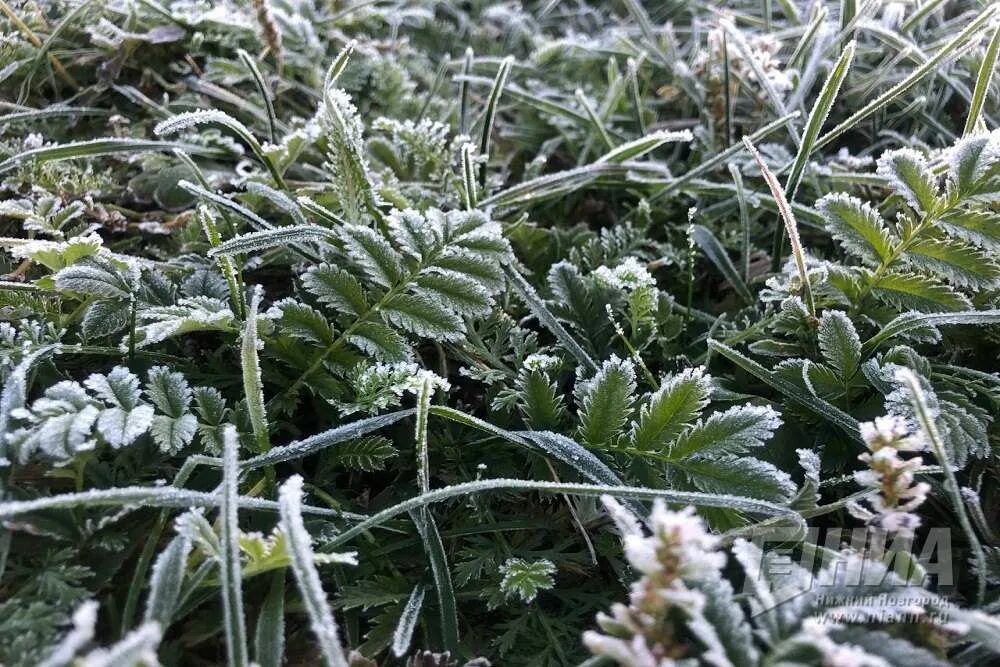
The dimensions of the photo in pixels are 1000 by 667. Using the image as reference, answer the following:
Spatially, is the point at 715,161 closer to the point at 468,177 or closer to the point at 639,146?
the point at 639,146

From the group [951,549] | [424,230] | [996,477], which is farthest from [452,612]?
[996,477]

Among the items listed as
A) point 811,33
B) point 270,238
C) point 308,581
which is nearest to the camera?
point 308,581

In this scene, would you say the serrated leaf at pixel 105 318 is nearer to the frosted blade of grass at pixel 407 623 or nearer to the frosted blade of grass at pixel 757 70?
the frosted blade of grass at pixel 407 623

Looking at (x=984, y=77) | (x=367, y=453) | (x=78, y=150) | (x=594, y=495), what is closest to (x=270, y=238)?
(x=367, y=453)

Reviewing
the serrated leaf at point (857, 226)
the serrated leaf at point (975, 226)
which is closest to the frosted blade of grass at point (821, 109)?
the serrated leaf at point (857, 226)

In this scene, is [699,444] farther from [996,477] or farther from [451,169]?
[451,169]

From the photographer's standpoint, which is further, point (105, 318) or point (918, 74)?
point (918, 74)
